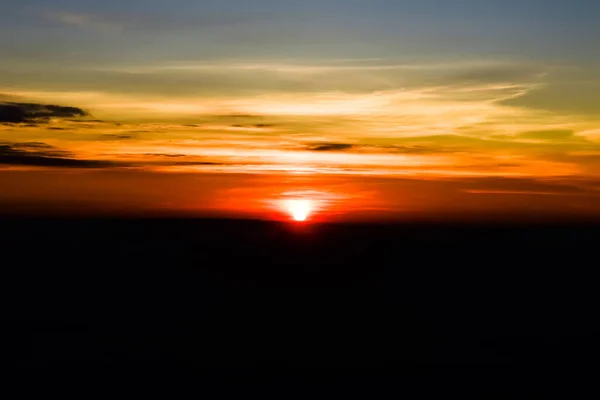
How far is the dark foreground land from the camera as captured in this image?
32625 millimetres

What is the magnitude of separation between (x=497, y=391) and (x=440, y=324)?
12.3 meters

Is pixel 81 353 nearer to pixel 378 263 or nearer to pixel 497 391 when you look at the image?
pixel 497 391

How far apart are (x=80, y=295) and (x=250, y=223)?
65.2 metres

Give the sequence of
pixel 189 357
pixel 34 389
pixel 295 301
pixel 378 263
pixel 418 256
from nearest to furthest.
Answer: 1. pixel 34 389
2. pixel 189 357
3. pixel 295 301
4. pixel 378 263
5. pixel 418 256

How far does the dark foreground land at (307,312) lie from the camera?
107 feet

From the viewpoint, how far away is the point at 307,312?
149ft

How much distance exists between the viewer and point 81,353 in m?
34.2

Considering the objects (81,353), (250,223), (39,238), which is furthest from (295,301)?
(250,223)

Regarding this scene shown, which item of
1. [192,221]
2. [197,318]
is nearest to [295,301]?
[197,318]

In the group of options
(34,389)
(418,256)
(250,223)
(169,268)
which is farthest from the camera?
(250,223)

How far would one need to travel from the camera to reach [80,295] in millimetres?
49812

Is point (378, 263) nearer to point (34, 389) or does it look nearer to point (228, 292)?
point (228, 292)

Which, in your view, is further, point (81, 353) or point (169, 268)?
point (169, 268)

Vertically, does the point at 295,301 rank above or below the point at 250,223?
above
